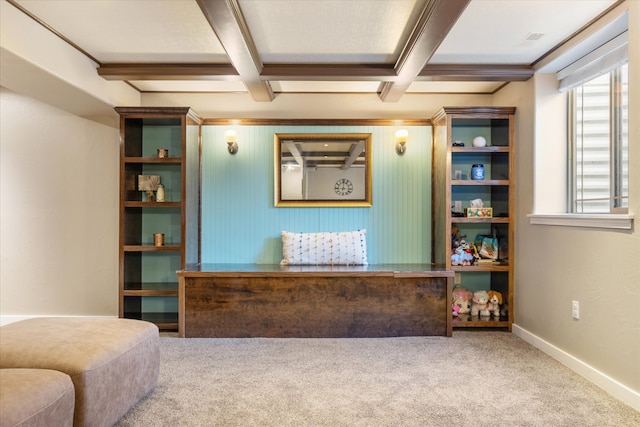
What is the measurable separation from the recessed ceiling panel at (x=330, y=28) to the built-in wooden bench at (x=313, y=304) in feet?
5.92

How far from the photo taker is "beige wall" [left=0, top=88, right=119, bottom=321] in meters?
4.07

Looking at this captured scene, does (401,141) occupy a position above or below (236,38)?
below

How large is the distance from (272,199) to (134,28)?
6.50 feet

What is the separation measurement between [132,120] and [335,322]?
273 centimetres

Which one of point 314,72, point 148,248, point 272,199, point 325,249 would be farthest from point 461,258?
point 148,248

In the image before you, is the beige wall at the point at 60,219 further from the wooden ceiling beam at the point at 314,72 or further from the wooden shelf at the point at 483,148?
the wooden shelf at the point at 483,148

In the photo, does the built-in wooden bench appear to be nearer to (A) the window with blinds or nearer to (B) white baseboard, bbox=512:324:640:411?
(B) white baseboard, bbox=512:324:640:411

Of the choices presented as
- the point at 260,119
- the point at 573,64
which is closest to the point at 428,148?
the point at 573,64

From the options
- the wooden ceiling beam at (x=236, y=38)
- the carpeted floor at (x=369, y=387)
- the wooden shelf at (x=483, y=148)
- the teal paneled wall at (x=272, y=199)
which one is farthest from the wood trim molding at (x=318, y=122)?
the carpeted floor at (x=369, y=387)

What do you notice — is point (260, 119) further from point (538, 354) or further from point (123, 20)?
point (538, 354)

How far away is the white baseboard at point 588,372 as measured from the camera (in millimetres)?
2236

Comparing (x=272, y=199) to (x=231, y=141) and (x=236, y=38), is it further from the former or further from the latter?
(x=236, y=38)

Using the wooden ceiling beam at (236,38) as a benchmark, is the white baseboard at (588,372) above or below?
below

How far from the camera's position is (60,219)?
4.11 metres
